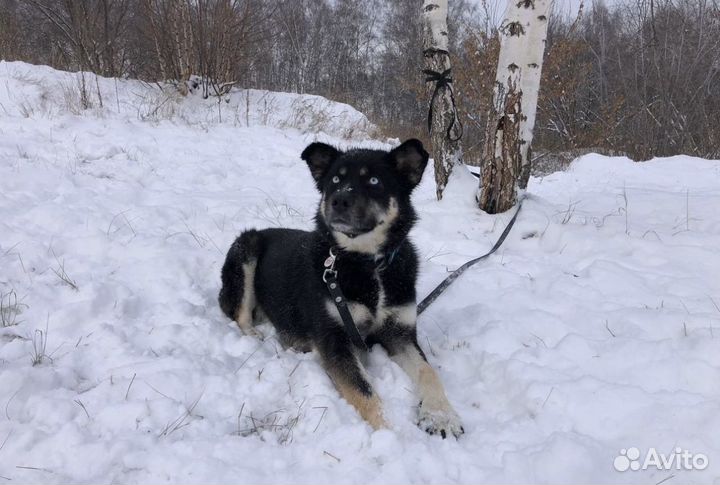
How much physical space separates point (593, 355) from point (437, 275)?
1743 mm

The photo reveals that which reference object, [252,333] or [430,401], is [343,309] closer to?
[430,401]

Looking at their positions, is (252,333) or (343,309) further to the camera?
(252,333)

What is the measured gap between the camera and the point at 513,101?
5133 mm

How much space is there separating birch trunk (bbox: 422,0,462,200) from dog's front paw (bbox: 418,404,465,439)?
3.99 meters

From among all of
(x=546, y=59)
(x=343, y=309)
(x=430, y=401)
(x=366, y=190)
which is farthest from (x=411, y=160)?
Result: (x=546, y=59)

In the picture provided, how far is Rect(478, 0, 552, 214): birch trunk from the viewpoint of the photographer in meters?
5.05

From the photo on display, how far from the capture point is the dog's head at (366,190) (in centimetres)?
298

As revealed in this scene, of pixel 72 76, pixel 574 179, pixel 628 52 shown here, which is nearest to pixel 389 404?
pixel 574 179

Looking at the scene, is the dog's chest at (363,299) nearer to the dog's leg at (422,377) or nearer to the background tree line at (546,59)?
the dog's leg at (422,377)

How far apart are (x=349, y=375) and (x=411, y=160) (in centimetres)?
160

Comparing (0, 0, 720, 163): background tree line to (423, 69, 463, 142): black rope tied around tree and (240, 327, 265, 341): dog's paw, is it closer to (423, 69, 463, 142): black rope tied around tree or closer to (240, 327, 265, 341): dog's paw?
(423, 69, 463, 142): black rope tied around tree

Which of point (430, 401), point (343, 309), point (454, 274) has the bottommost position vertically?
point (430, 401)

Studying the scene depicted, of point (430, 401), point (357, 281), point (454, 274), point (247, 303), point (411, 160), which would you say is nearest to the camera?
point (430, 401)

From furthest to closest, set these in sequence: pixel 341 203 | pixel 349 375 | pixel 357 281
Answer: pixel 357 281, pixel 341 203, pixel 349 375
